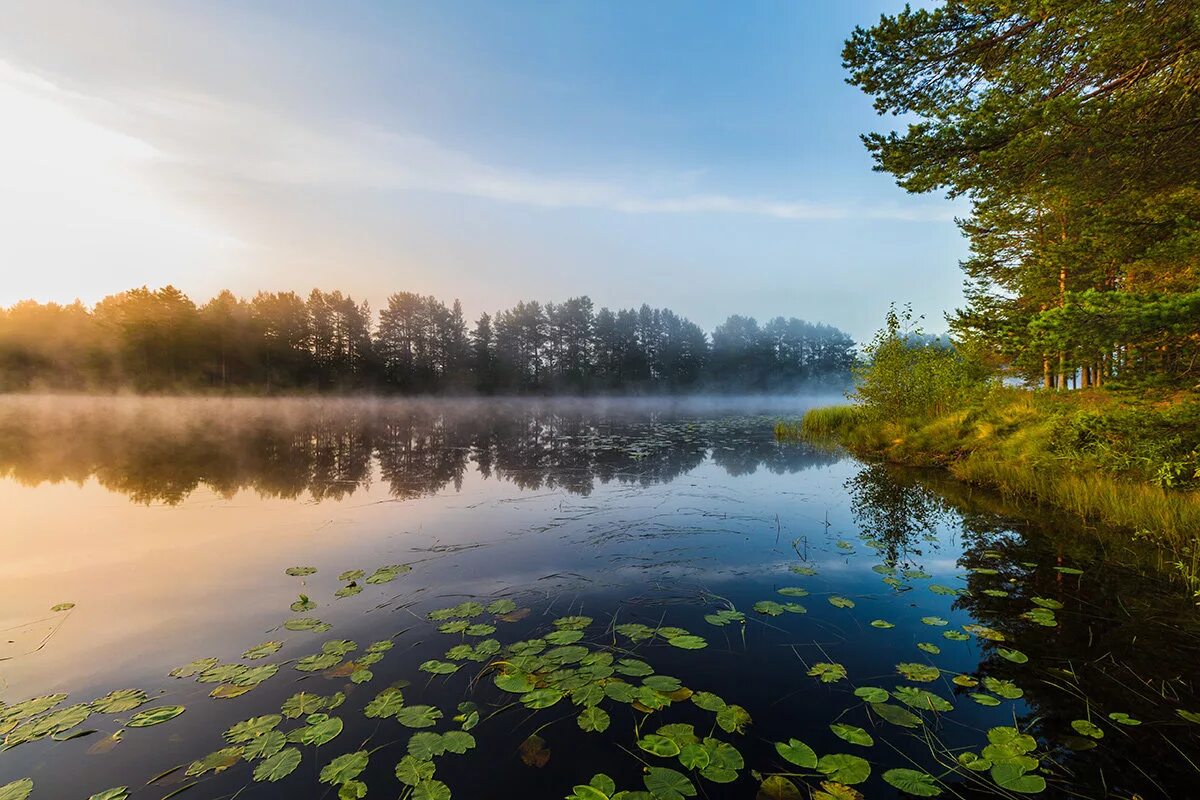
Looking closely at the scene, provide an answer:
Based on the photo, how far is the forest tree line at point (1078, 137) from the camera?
7004 mm

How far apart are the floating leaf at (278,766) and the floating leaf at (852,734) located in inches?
154

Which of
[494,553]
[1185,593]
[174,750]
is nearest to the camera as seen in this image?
[174,750]

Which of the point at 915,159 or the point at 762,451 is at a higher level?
the point at 915,159

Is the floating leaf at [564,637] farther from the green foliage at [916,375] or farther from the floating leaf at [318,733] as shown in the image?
the green foliage at [916,375]

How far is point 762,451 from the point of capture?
19.9m

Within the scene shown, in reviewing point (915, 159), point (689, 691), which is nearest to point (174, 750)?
point (689, 691)

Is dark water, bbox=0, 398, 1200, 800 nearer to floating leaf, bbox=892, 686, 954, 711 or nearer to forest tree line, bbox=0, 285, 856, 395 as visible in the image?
floating leaf, bbox=892, 686, 954, 711

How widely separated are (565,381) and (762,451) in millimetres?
74982

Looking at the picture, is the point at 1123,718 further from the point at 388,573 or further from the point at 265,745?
the point at 388,573

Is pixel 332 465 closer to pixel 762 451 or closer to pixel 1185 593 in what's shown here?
pixel 762 451

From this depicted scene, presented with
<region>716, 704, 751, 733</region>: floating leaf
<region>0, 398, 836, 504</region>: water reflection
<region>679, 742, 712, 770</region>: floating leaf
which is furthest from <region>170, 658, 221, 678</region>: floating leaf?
<region>0, 398, 836, 504</region>: water reflection

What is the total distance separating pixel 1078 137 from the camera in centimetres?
739

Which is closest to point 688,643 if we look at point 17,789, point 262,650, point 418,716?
point 418,716

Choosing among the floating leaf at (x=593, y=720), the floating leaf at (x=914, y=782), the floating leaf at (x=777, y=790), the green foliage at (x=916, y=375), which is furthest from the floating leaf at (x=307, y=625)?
the green foliage at (x=916, y=375)
